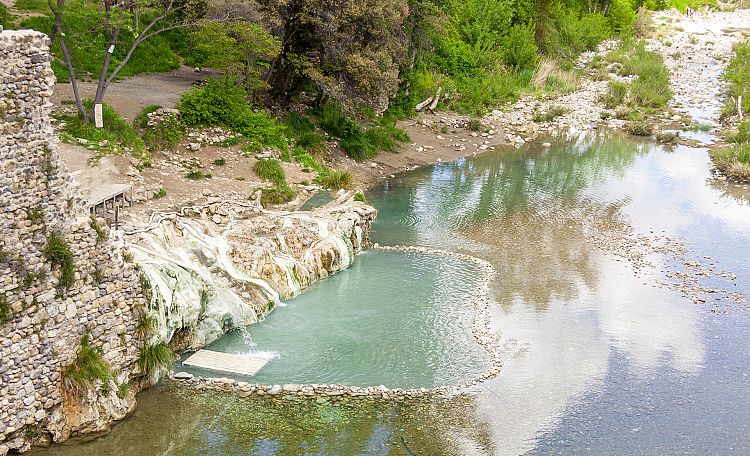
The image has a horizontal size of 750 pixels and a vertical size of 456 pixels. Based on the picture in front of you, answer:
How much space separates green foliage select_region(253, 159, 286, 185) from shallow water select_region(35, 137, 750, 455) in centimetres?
412

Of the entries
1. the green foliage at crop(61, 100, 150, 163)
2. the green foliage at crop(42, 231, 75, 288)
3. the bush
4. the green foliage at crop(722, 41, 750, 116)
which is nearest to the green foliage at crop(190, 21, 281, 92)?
the green foliage at crop(61, 100, 150, 163)

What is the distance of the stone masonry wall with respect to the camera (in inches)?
530

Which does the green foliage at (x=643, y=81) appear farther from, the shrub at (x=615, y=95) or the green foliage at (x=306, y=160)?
the green foliage at (x=306, y=160)

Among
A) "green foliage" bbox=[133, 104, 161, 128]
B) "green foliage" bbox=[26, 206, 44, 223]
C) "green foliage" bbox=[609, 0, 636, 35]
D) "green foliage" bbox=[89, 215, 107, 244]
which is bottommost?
"green foliage" bbox=[133, 104, 161, 128]

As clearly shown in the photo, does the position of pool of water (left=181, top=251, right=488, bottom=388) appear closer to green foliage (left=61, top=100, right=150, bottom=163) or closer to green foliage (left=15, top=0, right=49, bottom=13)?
green foliage (left=61, top=100, right=150, bottom=163)

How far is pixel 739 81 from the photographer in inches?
2117

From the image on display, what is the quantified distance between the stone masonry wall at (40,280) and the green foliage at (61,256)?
2.7 inches

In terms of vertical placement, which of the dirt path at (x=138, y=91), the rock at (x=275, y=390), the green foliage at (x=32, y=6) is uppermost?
the green foliage at (x=32, y=6)

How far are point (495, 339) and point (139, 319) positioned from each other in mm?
8735

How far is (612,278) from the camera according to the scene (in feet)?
81.0

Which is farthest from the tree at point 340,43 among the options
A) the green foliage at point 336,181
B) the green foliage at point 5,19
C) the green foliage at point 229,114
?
the green foliage at point 5,19

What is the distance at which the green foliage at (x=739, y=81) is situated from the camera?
165ft

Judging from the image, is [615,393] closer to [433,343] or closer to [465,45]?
[433,343]

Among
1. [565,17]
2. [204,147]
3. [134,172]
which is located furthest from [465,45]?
[134,172]
